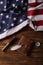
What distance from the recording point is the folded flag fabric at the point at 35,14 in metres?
1.92

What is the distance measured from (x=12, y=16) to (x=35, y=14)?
184mm

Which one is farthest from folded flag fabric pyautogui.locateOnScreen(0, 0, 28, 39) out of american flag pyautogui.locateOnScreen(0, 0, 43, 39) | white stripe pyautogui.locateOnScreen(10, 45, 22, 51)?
white stripe pyautogui.locateOnScreen(10, 45, 22, 51)

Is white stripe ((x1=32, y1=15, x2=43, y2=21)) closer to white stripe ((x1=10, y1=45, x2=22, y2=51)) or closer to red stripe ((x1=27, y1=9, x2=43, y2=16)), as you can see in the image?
red stripe ((x1=27, y1=9, x2=43, y2=16))

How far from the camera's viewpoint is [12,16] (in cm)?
194

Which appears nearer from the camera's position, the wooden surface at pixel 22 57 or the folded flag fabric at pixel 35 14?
the wooden surface at pixel 22 57

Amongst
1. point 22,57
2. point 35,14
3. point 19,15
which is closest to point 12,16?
point 19,15

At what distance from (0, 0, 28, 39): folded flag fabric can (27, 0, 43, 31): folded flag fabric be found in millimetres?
41

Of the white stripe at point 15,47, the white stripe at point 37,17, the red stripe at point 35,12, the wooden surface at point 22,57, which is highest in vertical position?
the red stripe at point 35,12

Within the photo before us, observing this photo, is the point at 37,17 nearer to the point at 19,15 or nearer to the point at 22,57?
the point at 19,15

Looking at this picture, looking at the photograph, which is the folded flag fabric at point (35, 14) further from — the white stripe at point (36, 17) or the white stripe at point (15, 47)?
the white stripe at point (15, 47)

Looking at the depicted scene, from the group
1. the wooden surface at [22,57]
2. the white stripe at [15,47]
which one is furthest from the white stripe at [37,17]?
the white stripe at [15,47]

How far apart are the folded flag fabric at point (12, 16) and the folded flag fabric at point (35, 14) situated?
0.13ft

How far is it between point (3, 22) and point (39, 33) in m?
0.30

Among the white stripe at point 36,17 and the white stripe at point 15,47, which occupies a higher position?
the white stripe at point 36,17
